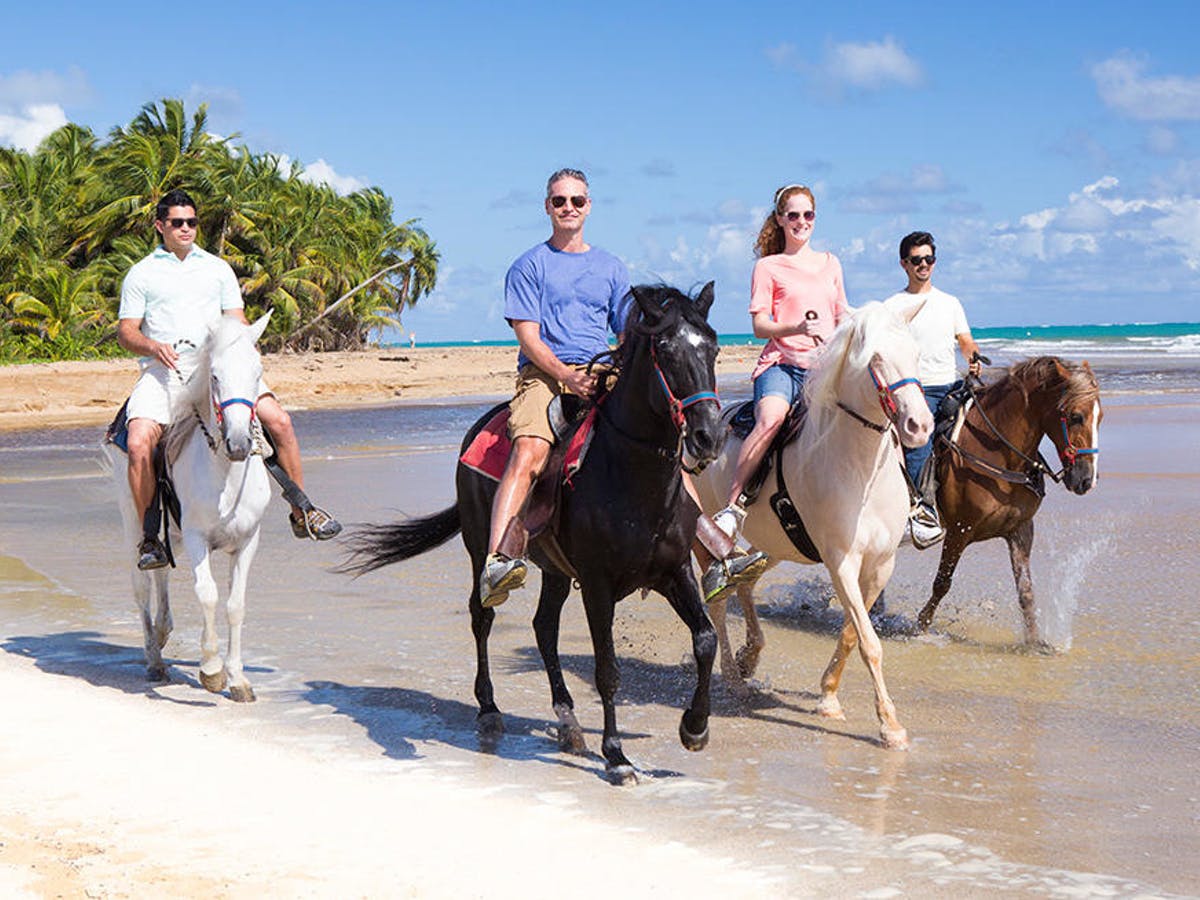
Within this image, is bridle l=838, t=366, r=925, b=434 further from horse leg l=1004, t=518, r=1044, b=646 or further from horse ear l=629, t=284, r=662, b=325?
horse leg l=1004, t=518, r=1044, b=646

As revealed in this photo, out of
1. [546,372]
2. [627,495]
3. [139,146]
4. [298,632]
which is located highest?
[139,146]

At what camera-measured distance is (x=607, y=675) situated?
5.89 meters

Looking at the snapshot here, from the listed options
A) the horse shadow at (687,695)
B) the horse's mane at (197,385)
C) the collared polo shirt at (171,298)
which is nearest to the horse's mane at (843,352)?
the horse shadow at (687,695)

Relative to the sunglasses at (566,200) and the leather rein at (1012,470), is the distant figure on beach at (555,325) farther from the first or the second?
the leather rein at (1012,470)

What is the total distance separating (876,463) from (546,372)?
5.49 feet

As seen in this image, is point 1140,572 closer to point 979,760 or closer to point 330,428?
point 979,760

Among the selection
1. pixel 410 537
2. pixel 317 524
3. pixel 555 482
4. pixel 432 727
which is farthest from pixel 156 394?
pixel 555 482

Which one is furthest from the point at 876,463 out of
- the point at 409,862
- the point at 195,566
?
the point at 195,566

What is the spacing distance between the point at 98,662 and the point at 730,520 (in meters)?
4.08

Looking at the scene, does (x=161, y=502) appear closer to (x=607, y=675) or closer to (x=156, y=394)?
(x=156, y=394)

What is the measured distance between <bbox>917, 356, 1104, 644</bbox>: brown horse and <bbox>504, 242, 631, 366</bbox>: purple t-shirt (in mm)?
3485

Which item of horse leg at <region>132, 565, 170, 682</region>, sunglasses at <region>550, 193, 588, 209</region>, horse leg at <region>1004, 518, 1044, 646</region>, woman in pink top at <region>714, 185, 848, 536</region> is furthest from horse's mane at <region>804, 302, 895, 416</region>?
horse leg at <region>132, 565, 170, 682</region>

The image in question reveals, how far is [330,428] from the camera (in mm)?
28531

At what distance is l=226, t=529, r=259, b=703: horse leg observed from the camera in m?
7.28
